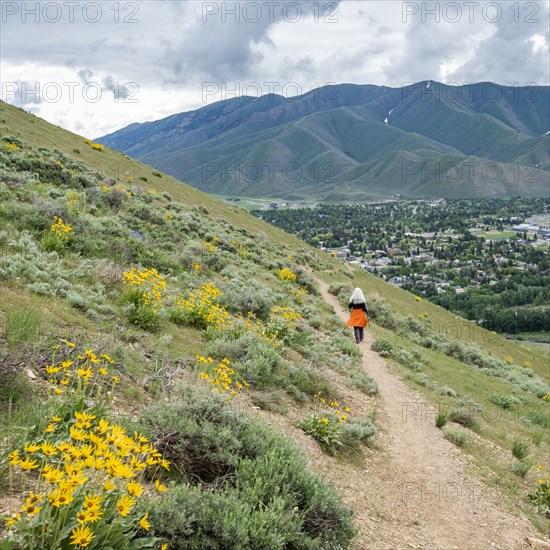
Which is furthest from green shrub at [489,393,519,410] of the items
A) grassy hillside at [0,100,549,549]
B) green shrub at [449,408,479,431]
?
green shrub at [449,408,479,431]

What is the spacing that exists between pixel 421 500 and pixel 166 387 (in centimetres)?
404

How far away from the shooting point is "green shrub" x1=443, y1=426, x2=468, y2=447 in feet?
29.3

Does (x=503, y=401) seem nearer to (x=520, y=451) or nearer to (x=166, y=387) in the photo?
(x=520, y=451)

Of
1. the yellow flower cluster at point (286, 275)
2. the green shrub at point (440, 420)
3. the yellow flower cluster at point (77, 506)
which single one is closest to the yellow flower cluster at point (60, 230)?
the yellow flower cluster at point (77, 506)

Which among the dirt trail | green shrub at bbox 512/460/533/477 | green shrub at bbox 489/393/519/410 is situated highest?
the dirt trail

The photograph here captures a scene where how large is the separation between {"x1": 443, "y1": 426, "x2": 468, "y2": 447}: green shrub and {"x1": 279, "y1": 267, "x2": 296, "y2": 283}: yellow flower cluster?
39.3 ft

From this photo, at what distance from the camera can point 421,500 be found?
6.43 meters

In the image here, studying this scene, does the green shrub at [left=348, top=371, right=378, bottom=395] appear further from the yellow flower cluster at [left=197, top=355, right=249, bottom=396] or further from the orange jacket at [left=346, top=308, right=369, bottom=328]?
the orange jacket at [left=346, top=308, right=369, bottom=328]

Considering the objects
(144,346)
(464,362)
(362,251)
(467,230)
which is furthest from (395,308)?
(467,230)

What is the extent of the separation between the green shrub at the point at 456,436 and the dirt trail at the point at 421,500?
0.14 metres

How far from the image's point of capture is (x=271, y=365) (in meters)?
8.25

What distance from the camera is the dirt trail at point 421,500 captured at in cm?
544

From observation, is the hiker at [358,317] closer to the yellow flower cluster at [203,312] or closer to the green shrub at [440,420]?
the green shrub at [440,420]

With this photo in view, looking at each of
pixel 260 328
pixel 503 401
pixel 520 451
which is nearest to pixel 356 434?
pixel 260 328
